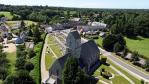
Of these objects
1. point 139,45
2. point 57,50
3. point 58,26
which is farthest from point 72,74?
point 58,26

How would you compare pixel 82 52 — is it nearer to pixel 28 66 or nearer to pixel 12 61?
pixel 28 66

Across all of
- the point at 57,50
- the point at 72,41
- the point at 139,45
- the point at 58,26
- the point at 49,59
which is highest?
the point at 72,41

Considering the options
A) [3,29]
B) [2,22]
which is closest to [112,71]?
[3,29]

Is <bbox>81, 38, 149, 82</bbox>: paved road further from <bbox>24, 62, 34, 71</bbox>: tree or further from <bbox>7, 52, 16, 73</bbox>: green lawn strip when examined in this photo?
<bbox>7, 52, 16, 73</bbox>: green lawn strip

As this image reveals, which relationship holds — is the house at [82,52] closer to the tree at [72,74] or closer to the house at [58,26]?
the tree at [72,74]

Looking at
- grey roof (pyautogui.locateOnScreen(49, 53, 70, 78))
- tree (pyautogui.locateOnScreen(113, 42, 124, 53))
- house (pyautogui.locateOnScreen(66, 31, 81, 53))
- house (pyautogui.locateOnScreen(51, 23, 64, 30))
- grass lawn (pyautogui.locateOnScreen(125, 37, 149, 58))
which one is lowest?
house (pyautogui.locateOnScreen(51, 23, 64, 30))

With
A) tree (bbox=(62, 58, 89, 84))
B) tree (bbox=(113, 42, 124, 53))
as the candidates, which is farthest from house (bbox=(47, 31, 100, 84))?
tree (bbox=(113, 42, 124, 53))
